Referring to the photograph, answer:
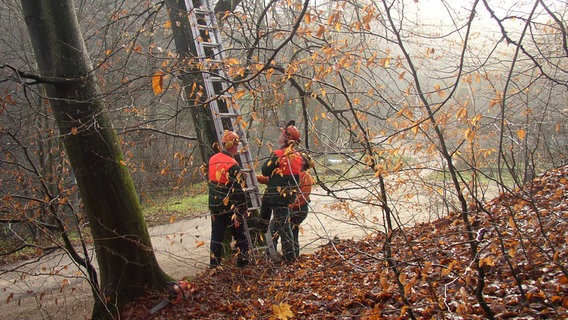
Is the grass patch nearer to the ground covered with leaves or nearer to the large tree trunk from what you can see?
the large tree trunk

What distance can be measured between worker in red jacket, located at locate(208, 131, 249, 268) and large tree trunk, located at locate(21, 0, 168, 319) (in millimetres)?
942

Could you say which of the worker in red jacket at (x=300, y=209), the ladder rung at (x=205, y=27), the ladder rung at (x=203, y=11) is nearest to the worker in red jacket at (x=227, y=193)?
the worker in red jacket at (x=300, y=209)

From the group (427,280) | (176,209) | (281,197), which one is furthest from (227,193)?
(176,209)

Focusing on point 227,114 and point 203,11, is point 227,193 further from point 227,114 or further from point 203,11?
point 203,11

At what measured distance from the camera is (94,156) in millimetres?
6109

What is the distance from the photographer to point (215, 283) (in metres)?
6.33

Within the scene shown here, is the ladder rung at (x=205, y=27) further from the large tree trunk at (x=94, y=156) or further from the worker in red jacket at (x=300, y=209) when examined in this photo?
the worker in red jacket at (x=300, y=209)

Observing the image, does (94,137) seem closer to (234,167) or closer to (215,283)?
(234,167)

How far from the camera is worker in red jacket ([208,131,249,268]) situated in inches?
235

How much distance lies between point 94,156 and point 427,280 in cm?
448

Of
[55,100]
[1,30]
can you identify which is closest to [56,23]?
[55,100]

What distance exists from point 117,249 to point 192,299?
119cm

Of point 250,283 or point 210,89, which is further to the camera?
point 210,89

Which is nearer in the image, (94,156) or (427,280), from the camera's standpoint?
(427,280)
